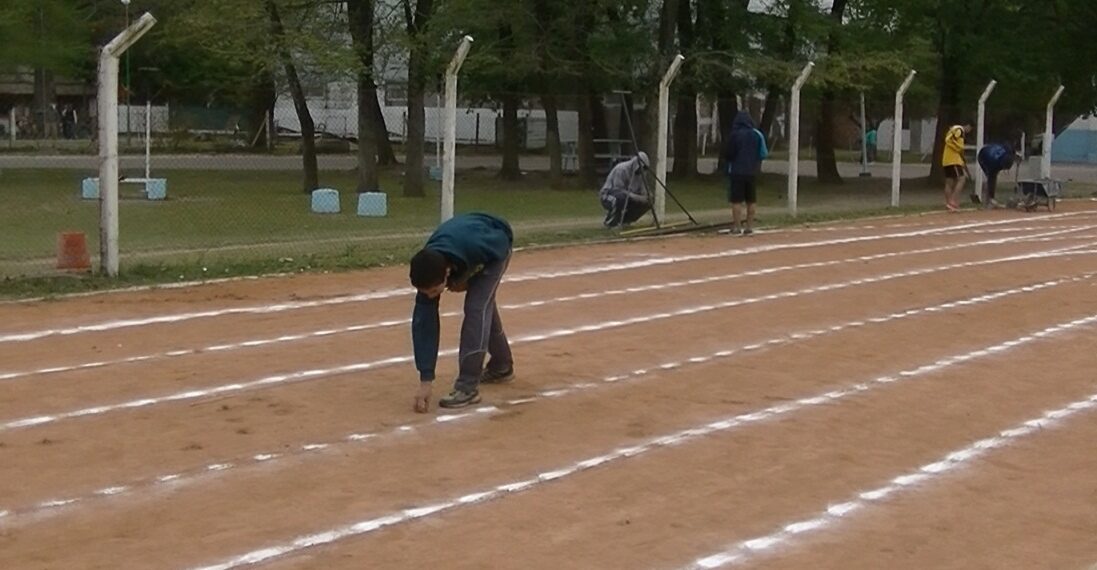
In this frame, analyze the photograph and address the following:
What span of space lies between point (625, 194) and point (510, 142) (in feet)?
49.0

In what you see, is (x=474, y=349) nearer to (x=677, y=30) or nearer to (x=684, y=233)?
(x=684, y=233)

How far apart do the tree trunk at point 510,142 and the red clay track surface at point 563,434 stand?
2026 centimetres

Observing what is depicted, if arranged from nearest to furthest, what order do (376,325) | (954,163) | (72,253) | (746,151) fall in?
(376,325) → (72,253) → (746,151) → (954,163)

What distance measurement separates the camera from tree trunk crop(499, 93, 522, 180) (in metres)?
35.1

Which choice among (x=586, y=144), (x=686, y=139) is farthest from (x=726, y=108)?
(x=586, y=144)

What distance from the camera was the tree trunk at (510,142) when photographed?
35094mm

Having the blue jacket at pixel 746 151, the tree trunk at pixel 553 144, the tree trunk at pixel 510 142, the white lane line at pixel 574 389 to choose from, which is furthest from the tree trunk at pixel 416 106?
the white lane line at pixel 574 389

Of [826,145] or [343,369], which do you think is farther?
[826,145]

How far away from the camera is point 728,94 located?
36.5m

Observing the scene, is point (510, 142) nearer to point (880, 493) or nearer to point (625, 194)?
point (625, 194)

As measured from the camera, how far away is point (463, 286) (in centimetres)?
917

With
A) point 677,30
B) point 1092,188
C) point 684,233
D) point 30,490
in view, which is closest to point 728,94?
point 677,30

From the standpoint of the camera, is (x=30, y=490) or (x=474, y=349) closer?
(x=30, y=490)

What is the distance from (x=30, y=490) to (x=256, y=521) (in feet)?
4.03
